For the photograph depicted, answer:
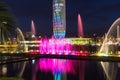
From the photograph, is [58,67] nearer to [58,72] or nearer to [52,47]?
[58,72]

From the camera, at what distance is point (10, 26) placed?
802 cm

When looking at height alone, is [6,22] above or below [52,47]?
above

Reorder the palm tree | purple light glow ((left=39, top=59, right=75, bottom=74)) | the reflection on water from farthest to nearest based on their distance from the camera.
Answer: purple light glow ((left=39, top=59, right=75, bottom=74)) → the reflection on water → the palm tree

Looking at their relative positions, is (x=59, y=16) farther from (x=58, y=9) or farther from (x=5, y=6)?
(x=5, y=6)

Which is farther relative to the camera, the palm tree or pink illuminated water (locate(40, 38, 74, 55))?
pink illuminated water (locate(40, 38, 74, 55))

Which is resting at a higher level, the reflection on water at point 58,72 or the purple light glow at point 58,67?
the reflection on water at point 58,72

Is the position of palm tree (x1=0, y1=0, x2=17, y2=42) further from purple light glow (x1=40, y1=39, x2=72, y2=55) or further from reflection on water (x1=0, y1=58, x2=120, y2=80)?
purple light glow (x1=40, y1=39, x2=72, y2=55)

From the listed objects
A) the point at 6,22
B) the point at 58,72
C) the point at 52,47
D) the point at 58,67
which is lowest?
the point at 52,47

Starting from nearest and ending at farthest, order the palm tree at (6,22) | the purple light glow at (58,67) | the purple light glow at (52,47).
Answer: the palm tree at (6,22) → the purple light glow at (58,67) → the purple light glow at (52,47)

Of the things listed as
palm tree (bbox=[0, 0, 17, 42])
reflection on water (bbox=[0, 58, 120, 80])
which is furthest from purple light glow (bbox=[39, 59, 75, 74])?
palm tree (bbox=[0, 0, 17, 42])

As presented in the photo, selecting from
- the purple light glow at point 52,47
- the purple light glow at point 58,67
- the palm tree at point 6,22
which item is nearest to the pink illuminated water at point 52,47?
the purple light glow at point 52,47

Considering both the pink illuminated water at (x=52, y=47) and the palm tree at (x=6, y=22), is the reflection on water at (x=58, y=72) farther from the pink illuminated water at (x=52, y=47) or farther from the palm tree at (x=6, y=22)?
the pink illuminated water at (x=52, y=47)

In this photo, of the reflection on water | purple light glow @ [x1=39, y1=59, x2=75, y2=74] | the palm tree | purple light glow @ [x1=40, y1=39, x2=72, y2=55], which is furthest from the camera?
purple light glow @ [x1=40, y1=39, x2=72, y2=55]

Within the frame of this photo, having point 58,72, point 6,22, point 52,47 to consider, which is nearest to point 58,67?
point 58,72
